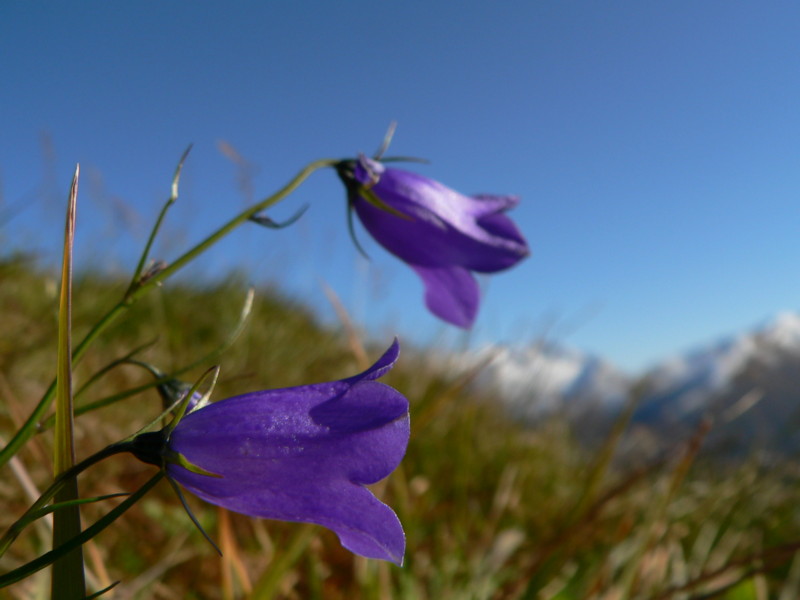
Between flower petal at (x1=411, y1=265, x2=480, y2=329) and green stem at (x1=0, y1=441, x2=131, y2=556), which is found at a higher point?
flower petal at (x1=411, y1=265, x2=480, y2=329)

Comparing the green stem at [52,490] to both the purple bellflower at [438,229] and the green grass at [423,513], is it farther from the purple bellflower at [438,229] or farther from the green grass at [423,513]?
the purple bellflower at [438,229]

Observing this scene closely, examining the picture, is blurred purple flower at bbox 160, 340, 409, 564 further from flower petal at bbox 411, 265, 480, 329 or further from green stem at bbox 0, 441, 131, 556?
flower petal at bbox 411, 265, 480, 329

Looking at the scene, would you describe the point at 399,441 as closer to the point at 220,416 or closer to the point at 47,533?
the point at 220,416

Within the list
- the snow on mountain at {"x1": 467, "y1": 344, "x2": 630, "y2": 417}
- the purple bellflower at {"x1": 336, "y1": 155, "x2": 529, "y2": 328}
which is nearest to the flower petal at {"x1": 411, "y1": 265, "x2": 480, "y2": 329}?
the purple bellflower at {"x1": 336, "y1": 155, "x2": 529, "y2": 328}

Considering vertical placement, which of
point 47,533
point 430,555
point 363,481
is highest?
point 363,481

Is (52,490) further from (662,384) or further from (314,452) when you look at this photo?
(662,384)

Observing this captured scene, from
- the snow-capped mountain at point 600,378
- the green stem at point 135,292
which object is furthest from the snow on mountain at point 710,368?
the green stem at point 135,292

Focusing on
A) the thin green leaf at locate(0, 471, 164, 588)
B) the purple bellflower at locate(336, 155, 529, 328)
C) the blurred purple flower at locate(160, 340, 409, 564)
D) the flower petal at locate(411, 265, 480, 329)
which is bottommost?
the thin green leaf at locate(0, 471, 164, 588)

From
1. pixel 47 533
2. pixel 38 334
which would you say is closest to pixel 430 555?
pixel 47 533
